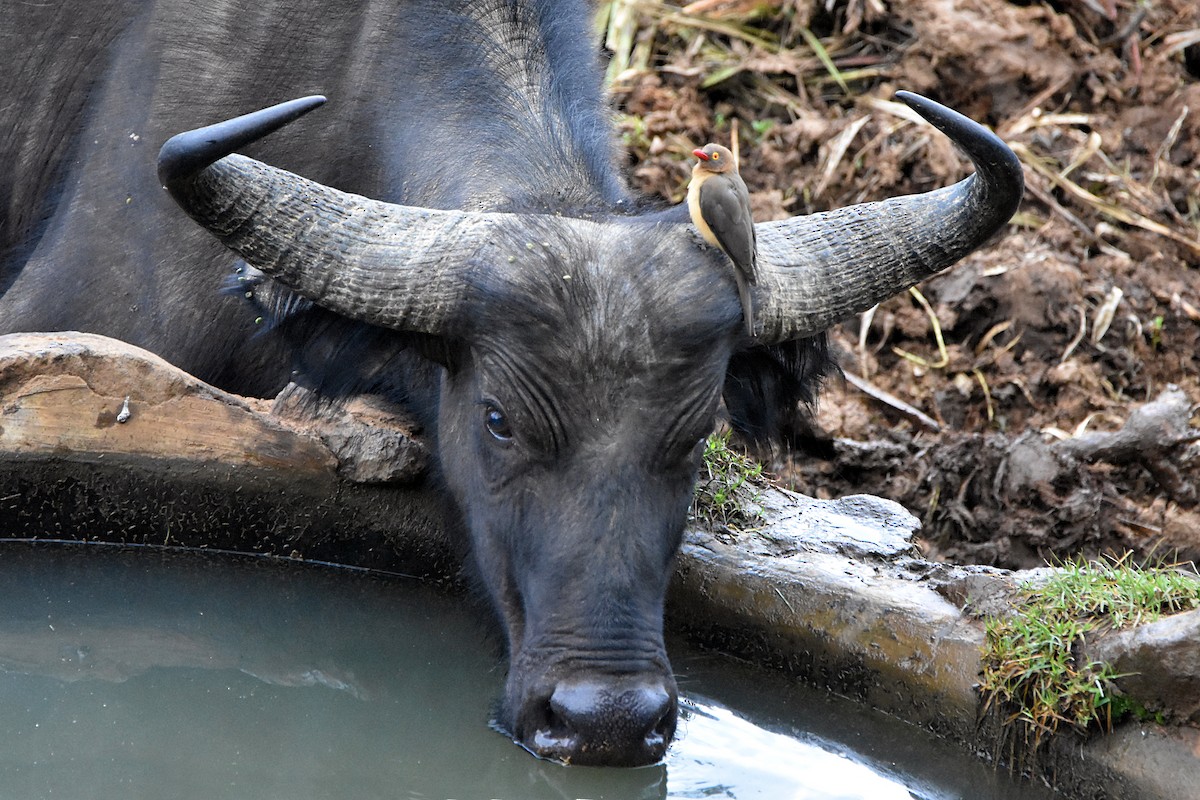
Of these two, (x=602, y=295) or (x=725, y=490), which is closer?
(x=602, y=295)

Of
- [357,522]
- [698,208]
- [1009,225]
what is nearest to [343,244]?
[698,208]

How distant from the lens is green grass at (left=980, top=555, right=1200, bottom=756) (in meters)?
4.02

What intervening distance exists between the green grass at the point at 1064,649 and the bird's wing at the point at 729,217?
1225 mm

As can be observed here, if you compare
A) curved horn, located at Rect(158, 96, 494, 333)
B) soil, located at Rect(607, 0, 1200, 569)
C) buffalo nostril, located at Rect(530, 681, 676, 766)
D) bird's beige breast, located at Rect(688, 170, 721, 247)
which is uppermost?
bird's beige breast, located at Rect(688, 170, 721, 247)

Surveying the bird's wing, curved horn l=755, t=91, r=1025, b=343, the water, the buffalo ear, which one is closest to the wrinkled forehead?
the bird's wing

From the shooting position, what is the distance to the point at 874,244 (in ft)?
14.7

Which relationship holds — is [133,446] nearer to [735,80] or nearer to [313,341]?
[313,341]

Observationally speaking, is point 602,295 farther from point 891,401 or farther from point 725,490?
point 891,401

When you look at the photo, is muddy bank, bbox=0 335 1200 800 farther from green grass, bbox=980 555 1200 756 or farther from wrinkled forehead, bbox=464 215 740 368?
wrinkled forehead, bbox=464 215 740 368

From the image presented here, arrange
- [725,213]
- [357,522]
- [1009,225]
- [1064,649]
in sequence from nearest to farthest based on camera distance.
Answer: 1. [725,213]
2. [1064,649]
3. [357,522]
4. [1009,225]

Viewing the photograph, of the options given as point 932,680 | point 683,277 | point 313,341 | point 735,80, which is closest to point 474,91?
point 313,341

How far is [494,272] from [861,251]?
1.06 m

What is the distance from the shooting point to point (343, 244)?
427 centimetres

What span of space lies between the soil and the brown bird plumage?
2.33 metres
